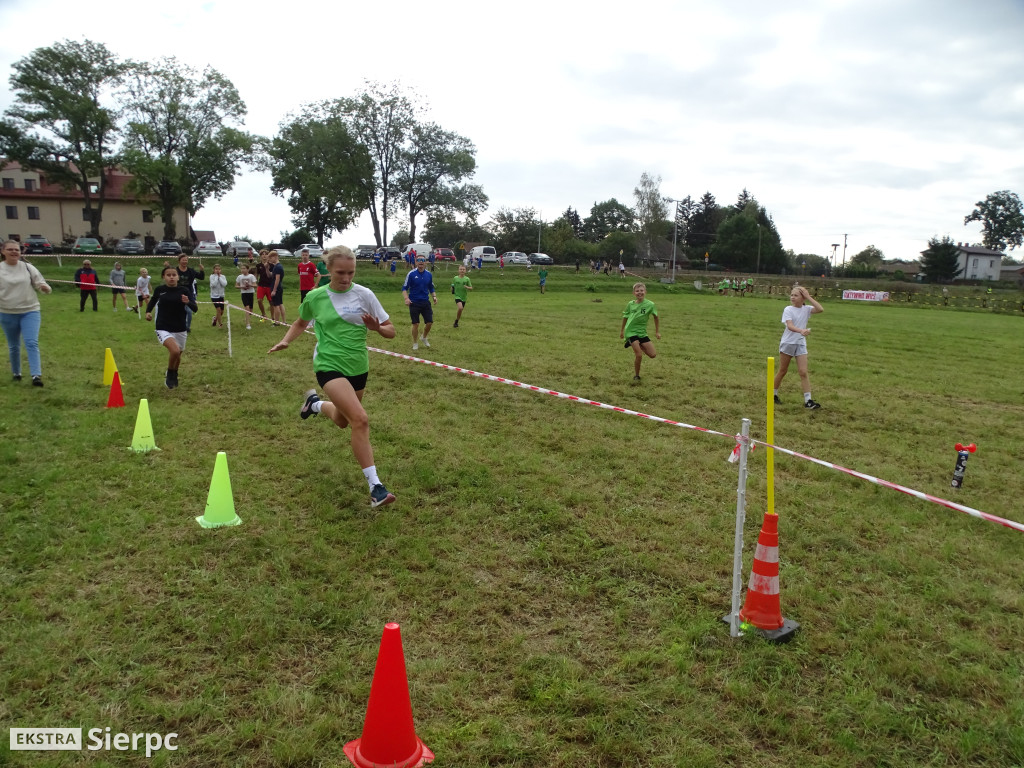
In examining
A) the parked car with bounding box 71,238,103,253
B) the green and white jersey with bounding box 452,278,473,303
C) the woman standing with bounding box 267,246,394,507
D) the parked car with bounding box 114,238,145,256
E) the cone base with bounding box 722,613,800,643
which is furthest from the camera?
the parked car with bounding box 114,238,145,256

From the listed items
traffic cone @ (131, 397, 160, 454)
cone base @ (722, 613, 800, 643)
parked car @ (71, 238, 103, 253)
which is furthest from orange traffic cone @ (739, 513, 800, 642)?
parked car @ (71, 238, 103, 253)

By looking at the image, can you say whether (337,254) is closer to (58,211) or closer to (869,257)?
(58,211)

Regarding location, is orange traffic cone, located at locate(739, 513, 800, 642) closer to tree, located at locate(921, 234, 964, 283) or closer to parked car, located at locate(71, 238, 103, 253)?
parked car, located at locate(71, 238, 103, 253)

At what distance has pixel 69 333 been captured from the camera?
50.9 ft

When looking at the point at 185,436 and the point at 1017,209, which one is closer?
the point at 185,436

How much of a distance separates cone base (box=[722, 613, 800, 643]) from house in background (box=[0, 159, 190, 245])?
219 ft

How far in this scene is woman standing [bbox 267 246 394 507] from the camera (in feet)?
17.9

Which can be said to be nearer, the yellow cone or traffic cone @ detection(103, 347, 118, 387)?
the yellow cone

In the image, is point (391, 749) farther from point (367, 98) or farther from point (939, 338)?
point (367, 98)

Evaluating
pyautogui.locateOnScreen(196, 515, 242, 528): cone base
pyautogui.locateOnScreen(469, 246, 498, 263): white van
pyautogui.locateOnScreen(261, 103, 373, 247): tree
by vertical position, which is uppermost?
pyautogui.locateOnScreen(261, 103, 373, 247): tree

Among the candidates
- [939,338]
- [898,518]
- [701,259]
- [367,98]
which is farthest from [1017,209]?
[898,518]

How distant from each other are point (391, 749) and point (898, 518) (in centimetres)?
479

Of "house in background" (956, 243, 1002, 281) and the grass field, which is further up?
"house in background" (956, 243, 1002, 281)

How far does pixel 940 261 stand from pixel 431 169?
6036 centimetres
